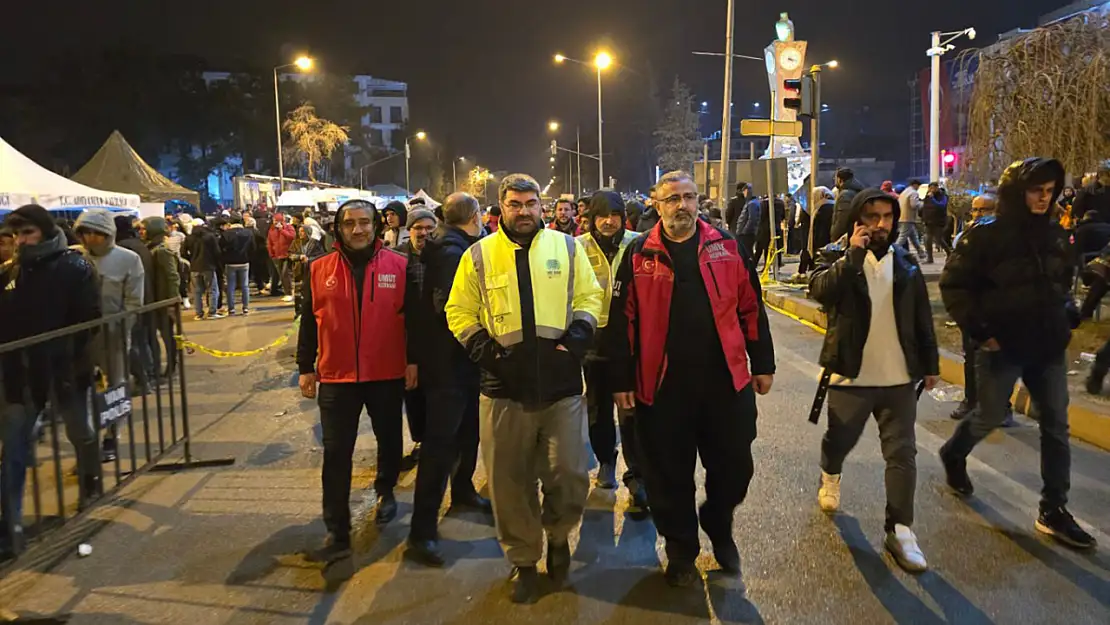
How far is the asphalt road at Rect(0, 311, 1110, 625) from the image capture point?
12.1ft

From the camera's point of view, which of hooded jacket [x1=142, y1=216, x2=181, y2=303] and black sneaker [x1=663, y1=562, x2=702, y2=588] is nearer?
black sneaker [x1=663, y1=562, x2=702, y2=588]

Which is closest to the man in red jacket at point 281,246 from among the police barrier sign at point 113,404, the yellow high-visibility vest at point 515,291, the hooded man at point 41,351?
the hooded man at point 41,351

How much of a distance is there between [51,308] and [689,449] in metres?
3.74

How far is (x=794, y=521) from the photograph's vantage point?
4625 mm

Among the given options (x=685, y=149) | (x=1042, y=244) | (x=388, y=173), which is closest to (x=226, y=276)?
(x=1042, y=244)

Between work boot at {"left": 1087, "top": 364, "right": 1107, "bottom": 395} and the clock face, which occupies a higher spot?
the clock face

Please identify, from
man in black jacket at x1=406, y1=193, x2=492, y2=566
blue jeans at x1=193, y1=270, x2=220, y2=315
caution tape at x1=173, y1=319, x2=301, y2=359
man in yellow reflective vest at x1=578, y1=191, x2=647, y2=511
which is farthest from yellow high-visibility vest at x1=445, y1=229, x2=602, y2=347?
blue jeans at x1=193, y1=270, x2=220, y2=315

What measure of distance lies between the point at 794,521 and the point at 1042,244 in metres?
1.98

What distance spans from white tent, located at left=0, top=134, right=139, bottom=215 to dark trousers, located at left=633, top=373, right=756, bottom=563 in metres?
13.9

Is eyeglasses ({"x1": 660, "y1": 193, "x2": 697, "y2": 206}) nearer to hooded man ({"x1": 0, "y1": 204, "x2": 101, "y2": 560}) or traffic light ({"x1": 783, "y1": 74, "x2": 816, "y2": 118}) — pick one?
hooded man ({"x1": 0, "y1": 204, "x2": 101, "y2": 560})

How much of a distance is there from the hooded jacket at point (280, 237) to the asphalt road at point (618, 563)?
37.4ft

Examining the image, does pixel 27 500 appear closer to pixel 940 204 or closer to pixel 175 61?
pixel 940 204

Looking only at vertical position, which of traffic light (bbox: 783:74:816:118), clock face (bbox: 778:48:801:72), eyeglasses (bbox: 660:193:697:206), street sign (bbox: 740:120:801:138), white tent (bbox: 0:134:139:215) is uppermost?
clock face (bbox: 778:48:801:72)

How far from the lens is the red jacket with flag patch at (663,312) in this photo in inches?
149
